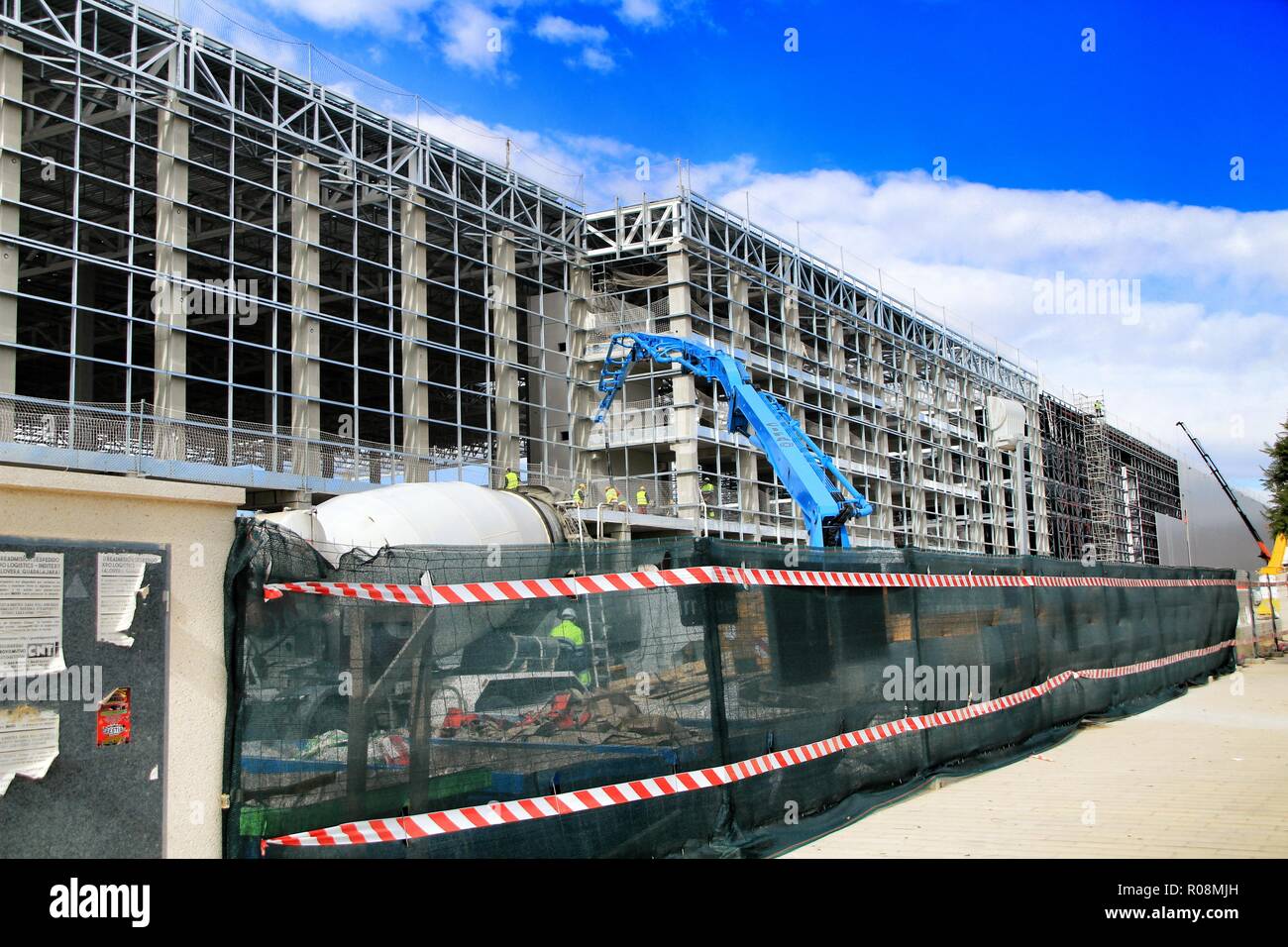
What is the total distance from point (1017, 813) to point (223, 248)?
30.0 meters

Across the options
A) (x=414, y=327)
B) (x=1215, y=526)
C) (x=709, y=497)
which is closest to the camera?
(x=414, y=327)

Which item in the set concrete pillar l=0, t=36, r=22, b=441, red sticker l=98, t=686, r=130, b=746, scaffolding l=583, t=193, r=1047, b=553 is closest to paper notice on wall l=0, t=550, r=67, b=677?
red sticker l=98, t=686, r=130, b=746

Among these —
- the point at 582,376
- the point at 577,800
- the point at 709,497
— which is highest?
the point at 582,376

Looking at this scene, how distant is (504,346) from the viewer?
36.0 metres

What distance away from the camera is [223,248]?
3306 centimetres

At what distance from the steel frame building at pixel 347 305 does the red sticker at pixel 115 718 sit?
56.8 feet

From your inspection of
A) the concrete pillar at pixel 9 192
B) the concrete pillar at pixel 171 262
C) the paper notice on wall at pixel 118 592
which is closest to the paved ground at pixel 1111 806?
the paper notice on wall at pixel 118 592

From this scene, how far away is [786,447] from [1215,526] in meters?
66.2

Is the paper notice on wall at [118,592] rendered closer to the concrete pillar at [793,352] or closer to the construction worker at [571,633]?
the construction worker at [571,633]

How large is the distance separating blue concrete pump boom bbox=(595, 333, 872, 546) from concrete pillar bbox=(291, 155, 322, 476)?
345 inches

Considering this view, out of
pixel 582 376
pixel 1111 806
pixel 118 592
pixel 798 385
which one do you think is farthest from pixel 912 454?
pixel 118 592

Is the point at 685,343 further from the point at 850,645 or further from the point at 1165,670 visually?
the point at 850,645

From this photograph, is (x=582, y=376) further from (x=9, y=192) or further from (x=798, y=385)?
(x=9, y=192)
